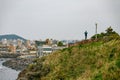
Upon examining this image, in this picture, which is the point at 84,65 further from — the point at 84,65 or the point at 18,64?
the point at 18,64

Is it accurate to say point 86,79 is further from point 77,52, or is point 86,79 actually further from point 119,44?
point 77,52

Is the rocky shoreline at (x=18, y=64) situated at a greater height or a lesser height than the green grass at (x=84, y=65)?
lesser

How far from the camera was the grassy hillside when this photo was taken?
22984 mm

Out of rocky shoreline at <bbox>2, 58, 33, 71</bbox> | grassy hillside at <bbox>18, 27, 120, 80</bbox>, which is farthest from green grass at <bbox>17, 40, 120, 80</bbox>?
rocky shoreline at <bbox>2, 58, 33, 71</bbox>

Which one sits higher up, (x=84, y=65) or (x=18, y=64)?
(x=84, y=65)

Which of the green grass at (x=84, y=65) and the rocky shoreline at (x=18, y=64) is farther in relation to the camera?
the rocky shoreline at (x=18, y=64)

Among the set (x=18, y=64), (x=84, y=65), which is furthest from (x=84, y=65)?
(x=18, y=64)

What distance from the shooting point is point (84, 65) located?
31656 mm

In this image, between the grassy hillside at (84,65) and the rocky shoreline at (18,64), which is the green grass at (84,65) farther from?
the rocky shoreline at (18,64)

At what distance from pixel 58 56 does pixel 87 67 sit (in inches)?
387

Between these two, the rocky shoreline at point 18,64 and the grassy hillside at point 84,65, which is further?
the rocky shoreline at point 18,64

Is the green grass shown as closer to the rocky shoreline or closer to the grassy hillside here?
the grassy hillside

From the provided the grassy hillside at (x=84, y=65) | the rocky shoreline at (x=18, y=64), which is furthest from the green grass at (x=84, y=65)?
the rocky shoreline at (x=18, y=64)

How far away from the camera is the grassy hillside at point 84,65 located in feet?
75.4
